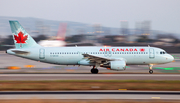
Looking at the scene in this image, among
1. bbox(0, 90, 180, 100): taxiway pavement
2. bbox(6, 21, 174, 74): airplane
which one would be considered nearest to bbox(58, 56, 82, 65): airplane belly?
bbox(6, 21, 174, 74): airplane

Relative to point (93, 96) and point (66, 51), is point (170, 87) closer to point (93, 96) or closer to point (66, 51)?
point (93, 96)

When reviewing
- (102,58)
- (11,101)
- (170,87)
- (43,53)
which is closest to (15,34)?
(43,53)

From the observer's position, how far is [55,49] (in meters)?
32.2

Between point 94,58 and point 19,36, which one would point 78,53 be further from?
point 19,36

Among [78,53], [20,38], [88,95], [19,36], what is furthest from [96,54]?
[88,95]

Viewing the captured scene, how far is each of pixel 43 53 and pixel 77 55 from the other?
4564 mm

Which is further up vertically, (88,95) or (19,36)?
(19,36)

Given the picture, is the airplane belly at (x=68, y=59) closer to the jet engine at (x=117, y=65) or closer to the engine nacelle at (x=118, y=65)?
the jet engine at (x=117, y=65)

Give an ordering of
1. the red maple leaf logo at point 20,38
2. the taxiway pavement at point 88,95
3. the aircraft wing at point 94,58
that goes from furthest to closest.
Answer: the red maple leaf logo at point 20,38
the aircraft wing at point 94,58
the taxiway pavement at point 88,95

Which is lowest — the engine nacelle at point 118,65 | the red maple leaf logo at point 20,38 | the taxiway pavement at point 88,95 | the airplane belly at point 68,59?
the taxiway pavement at point 88,95

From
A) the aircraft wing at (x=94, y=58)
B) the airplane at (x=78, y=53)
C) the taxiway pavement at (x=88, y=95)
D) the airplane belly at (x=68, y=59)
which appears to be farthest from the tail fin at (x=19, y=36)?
the taxiway pavement at (x=88, y=95)

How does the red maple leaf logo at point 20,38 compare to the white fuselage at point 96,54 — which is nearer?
the white fuselage at point 96,54

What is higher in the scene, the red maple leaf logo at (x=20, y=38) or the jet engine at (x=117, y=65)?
the red maple leaf logo at (x=20, y=38)

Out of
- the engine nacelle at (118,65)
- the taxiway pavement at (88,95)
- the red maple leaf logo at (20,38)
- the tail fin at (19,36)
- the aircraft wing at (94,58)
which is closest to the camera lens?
the taxiway pavement at (88,95)
